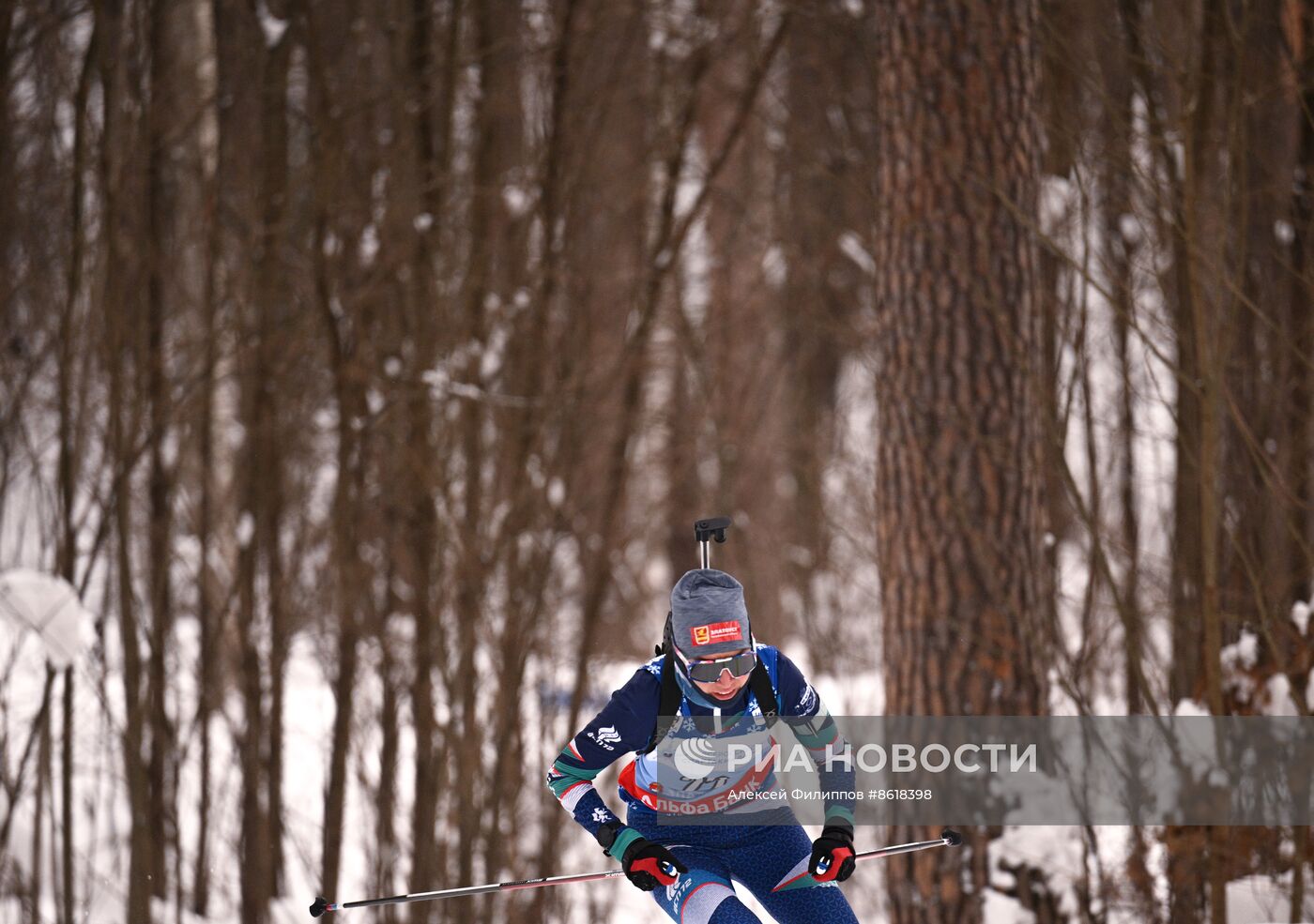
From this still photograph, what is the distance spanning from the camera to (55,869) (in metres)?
5.91

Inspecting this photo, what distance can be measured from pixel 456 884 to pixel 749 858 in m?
3.69

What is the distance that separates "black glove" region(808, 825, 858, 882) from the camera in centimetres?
296

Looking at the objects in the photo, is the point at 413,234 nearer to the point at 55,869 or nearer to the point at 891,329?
the point at 891,329

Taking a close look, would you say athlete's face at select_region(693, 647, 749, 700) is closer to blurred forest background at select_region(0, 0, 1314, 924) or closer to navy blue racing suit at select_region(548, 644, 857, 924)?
navy blue racing suit at select_region(548, 644, 857, 924)

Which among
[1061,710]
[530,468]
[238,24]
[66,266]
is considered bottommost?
[1061,710]

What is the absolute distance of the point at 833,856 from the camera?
2.98 metres

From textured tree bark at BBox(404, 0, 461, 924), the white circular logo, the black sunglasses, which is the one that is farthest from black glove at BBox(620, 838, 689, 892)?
textured tree bark at BBox(404, 0, 461, 924)

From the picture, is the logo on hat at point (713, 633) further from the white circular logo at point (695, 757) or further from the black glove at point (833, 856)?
the black glove at point (833, 856)

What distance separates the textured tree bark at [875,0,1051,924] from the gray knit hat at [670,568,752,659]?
7.62 feet

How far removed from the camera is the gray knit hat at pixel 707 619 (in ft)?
9.36

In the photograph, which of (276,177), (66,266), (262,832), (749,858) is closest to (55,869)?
(262,832)

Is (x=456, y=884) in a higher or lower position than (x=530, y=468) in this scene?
lower

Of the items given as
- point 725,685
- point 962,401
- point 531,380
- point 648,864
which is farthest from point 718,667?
point 531,380

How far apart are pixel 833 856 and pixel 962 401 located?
8.49ft
